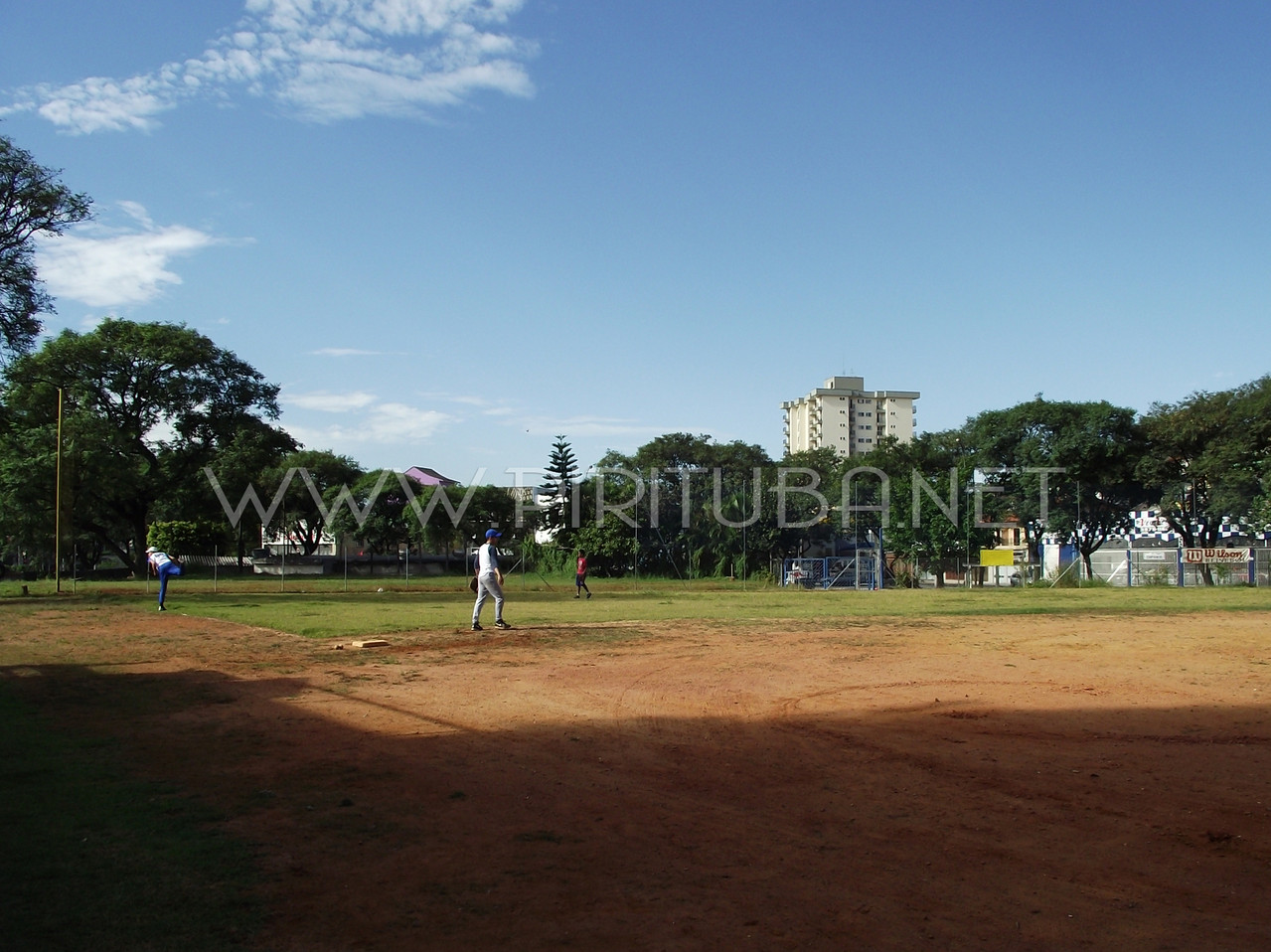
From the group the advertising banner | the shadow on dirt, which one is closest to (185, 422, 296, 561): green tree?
the shadow on dirt

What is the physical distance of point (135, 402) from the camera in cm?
5234

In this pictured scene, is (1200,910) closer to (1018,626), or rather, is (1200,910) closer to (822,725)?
(822,725)

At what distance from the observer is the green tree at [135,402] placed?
154 feet

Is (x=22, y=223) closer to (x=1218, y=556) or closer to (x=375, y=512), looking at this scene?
(x=375, y=512)

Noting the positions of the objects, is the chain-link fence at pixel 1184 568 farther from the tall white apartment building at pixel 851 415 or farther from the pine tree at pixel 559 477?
the tall white apartment building at pixel 851 415

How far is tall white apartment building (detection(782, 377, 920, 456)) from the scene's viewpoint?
142m

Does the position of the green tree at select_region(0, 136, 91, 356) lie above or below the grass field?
above

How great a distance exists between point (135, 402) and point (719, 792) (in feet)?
177

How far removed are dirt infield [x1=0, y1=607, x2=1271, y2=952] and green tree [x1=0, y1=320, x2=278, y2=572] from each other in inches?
1535

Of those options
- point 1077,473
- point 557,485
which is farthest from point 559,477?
point 1077,473

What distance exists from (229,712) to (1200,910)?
760 centimetres

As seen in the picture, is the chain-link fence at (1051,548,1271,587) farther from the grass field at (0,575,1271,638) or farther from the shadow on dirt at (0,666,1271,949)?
the shadow on dirt at (0,666,1271,949)

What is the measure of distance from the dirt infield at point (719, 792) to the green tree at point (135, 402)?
3898 centimetres

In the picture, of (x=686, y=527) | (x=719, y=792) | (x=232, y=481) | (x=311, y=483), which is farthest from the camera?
(x=311, y=483)
